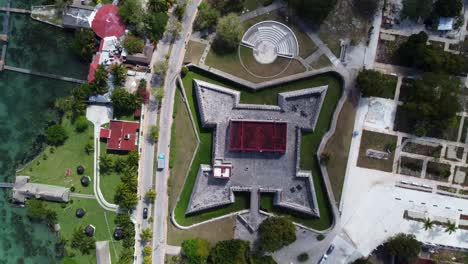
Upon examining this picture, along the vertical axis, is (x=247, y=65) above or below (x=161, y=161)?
above

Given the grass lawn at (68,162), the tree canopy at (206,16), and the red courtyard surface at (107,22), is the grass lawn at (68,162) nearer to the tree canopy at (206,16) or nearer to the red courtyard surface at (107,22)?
the red courtyard surface at (107,22)

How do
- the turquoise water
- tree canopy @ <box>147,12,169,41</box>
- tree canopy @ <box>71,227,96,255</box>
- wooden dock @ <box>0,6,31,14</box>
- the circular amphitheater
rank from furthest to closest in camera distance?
the turquoise water < wooden dock @ <box>0,6,31,14</box> < the circular amphitheater < tree canopy @ <box>71,227,96,255</box> < tree canopy @ <box>147,12,169,41</box>

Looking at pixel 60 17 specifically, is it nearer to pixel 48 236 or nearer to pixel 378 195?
pixel 48 236

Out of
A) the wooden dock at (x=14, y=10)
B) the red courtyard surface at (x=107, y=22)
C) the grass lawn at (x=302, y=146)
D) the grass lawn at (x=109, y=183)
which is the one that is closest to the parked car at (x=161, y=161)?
the grass lawn at (x=302, y=146)

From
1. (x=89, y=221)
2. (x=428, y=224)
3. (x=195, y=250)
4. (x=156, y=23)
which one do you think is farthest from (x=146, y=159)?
(x=428, y=224)

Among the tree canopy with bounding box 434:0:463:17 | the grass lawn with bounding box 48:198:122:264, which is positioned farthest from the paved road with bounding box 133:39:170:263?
the tree canopy with bounding box 434:0:463:17

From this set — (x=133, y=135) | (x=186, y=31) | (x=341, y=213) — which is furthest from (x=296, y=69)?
(x=133, y=135)

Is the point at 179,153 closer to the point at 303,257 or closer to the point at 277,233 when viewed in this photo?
the point at 277,233

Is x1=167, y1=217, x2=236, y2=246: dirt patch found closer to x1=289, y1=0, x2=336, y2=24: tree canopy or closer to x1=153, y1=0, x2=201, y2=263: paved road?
x1=153, y1=0, x2=201, y2=263: paved road
